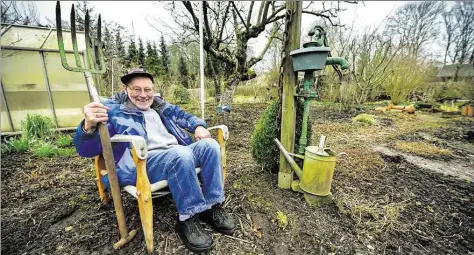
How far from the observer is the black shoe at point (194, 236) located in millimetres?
1448

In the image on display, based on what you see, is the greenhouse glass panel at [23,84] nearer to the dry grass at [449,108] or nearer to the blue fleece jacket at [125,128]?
the blue fleece jacket at [125,128]

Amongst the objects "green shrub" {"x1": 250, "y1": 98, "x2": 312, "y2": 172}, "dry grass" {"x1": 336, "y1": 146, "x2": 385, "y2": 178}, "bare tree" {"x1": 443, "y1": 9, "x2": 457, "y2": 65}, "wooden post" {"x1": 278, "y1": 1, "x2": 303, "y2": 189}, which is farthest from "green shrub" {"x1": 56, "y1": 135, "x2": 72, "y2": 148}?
"bare tree" {"x1": 443, "y1": 9, "x2": 457, "y2": 65}

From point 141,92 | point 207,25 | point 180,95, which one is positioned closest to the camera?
point 141,92

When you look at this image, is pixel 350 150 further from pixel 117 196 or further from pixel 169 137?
pixel 117 196

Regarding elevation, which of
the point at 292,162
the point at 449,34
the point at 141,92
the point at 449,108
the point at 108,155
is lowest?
the point at 449,108

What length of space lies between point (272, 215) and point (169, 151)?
106 cm

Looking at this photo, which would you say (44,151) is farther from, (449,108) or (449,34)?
(449,34)

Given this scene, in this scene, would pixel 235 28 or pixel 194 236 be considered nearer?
pixel 194 236

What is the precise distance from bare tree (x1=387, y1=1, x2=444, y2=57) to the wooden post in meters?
4.40

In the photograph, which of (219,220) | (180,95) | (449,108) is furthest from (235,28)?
(449,108)

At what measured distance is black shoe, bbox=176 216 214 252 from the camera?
145cm

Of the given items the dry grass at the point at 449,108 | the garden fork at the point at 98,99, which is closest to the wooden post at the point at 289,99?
the garden fork at the point at 98,99

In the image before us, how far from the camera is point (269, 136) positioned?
2.32 meters

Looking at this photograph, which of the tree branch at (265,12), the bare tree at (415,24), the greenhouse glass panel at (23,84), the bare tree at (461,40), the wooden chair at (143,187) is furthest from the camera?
the bare tree at (461,40)
